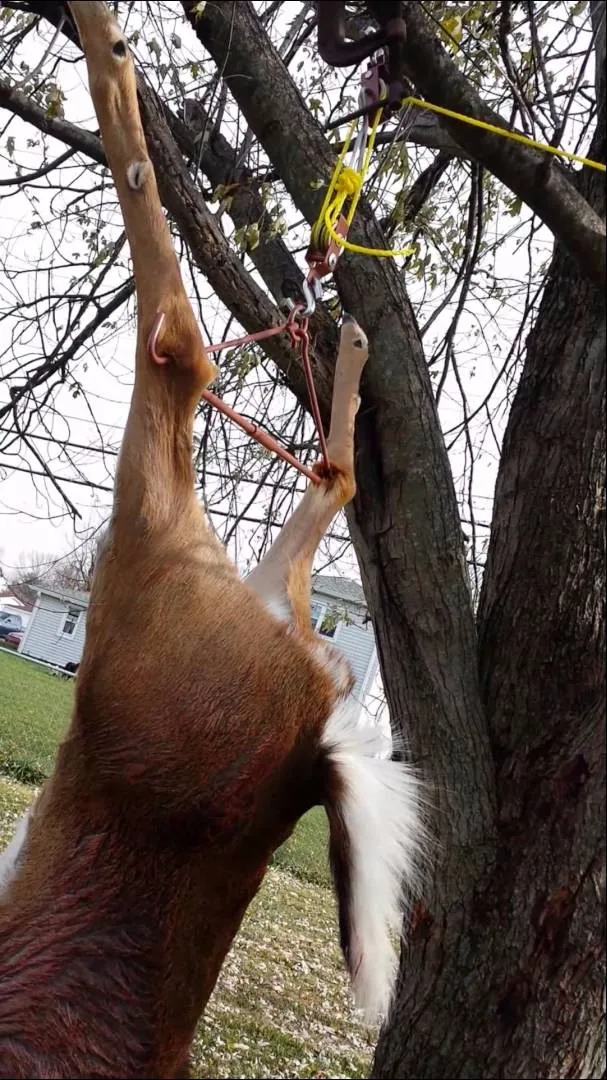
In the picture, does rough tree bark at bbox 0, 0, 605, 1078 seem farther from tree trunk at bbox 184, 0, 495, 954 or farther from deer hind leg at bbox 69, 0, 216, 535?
deer hind leg at bbox 69, 0, 216, 535

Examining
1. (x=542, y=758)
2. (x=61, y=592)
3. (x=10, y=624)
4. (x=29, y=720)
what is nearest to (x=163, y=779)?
(x=542, y=758)

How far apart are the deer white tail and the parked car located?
168 ft

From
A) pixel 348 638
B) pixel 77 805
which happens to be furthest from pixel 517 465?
pixel 348 638

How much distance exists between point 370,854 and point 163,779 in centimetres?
47

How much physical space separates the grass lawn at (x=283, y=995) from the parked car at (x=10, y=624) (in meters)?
39.5

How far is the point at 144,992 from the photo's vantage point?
208 centimetres

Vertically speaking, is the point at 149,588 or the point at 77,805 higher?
the point at 149,588

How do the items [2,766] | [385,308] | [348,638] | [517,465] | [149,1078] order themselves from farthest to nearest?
[348,638]
[2,766]
[385,308]
[517,465]
[149,1078]

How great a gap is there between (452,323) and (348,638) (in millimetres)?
19427

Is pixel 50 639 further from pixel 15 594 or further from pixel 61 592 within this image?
pixel 15 594

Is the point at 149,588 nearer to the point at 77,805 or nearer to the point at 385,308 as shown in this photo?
the point at 77,805

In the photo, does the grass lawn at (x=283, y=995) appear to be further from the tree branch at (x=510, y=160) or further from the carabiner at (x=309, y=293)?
the tree branch at (x=510, y=160)

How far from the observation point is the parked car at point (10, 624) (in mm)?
50969

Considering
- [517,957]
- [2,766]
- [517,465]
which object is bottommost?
[2,766]
